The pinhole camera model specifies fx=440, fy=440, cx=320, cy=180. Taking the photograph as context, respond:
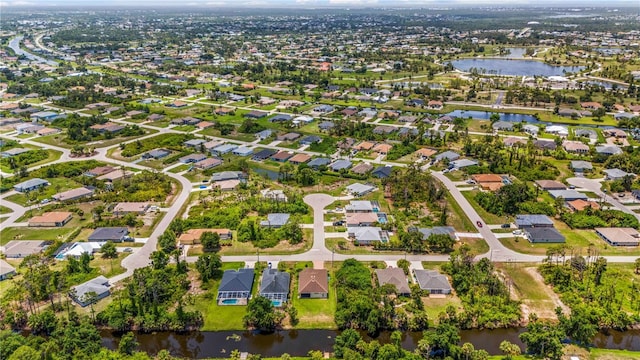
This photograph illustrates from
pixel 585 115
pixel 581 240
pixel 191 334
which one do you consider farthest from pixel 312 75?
pixel 191 334

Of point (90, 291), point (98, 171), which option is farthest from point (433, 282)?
point (98, 171)

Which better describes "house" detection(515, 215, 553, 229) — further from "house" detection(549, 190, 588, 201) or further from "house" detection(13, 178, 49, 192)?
"house" detection(13, 178, 49, 192)

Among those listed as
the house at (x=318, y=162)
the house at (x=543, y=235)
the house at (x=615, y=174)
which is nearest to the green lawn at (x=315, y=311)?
the house at (x=543, y=235)

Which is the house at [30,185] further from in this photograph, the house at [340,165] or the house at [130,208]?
the house at [340,165]

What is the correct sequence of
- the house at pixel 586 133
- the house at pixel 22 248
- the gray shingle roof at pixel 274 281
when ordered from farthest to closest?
the house at pixel 586 133 → the house at pixel 22 248 → the gray shingle roof at pixel 274 281

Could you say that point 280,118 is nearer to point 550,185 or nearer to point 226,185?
point 226,185

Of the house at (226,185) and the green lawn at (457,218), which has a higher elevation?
the house at (226,185)

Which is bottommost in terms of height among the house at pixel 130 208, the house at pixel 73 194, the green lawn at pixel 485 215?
the green lawn at pixel 485 215

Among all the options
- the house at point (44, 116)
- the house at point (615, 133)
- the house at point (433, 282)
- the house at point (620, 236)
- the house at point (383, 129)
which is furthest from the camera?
the house at point (44, 116)
